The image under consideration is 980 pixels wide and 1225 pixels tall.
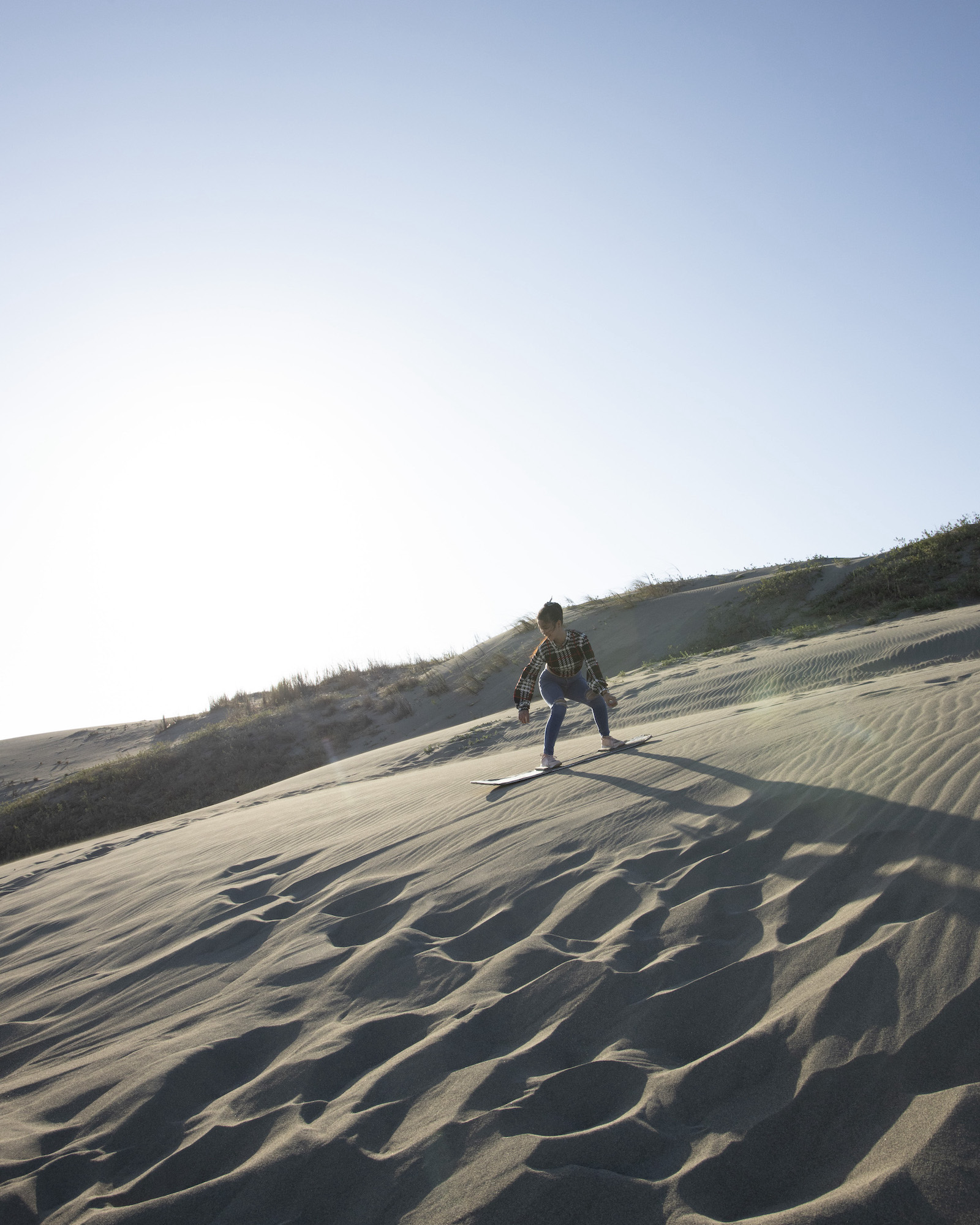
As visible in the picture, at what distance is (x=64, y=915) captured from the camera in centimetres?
514

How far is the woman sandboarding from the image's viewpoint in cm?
648

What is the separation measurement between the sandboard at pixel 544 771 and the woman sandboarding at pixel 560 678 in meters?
0.09

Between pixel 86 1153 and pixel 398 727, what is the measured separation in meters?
14.3

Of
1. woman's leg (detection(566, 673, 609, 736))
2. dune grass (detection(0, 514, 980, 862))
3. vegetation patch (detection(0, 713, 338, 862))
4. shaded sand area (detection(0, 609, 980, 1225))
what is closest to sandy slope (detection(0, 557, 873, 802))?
dune grass (detection(0, 514, 980, 862))

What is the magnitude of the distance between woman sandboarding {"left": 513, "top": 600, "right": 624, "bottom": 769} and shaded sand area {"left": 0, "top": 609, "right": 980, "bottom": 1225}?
1.49 m

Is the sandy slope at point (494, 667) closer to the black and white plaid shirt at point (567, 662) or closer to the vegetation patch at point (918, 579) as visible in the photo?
the vegetation patch at point (918, 579)

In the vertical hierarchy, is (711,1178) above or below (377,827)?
below

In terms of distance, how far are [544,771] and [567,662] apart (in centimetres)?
104

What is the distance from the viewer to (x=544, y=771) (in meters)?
6.11

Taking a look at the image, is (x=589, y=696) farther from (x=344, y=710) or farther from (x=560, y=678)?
(x=344, y=710)

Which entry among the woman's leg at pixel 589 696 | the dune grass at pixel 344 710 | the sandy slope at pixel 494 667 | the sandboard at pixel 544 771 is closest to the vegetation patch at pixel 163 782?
the dune grass at pixel 344 710

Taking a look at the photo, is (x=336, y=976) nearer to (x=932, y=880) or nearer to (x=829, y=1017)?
(x=829, y=1017)

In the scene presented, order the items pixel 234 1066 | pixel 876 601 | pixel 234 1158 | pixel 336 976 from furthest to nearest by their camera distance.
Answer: pixel 876 601, pixel 336 976, pixel 234 1066, pixel 234 1158

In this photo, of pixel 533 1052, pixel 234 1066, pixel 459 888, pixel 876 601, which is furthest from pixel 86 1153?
pixel 876 601
